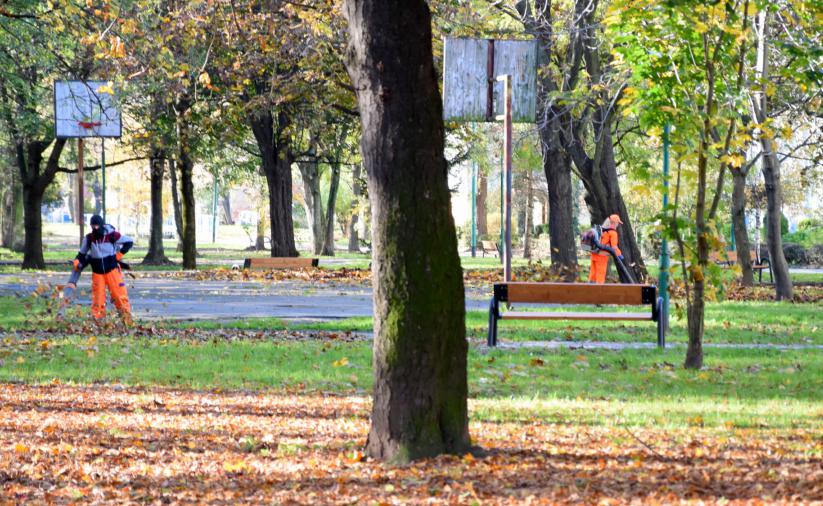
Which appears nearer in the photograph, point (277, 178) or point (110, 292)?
point (110, 292)

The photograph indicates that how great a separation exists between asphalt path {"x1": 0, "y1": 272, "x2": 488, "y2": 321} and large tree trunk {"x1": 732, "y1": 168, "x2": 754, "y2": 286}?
6.74 m

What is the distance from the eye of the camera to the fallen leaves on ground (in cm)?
634

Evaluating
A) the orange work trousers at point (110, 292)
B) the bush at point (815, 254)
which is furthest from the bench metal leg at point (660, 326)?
the bush at point (815, 254)

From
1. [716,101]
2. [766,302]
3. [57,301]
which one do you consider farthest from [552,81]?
[716,101]

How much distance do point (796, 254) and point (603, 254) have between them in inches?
1064

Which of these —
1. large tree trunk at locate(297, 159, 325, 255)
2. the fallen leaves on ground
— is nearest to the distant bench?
the fallen leaves on ground

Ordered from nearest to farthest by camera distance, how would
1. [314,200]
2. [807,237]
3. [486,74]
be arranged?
[486,74]
[807,237]
[314,200]

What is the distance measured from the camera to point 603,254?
22484mm

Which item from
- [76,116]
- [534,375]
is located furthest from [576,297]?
[76,116]

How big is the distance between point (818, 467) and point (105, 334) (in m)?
11.8

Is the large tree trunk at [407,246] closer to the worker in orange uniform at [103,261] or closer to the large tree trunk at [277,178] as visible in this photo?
the worker in orange uniform at [103,261]

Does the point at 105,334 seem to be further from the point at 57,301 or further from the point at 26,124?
the point at 26,124

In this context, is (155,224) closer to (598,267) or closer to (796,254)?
(598,267)

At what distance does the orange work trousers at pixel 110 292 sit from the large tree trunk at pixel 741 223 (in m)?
16.1
